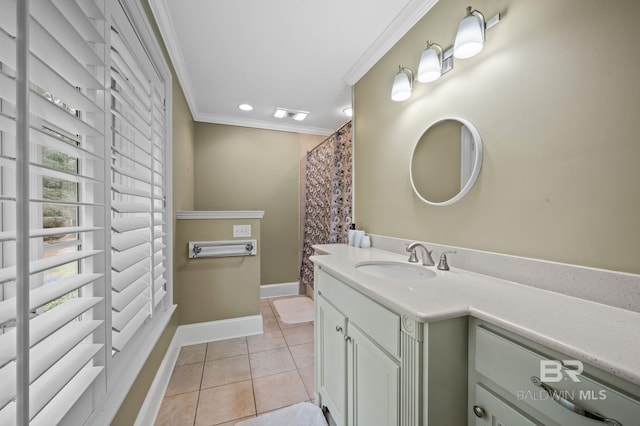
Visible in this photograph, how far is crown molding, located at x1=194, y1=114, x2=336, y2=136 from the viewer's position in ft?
10.5

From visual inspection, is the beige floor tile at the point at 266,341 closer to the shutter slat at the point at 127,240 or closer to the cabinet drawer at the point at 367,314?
the cabinet drawer at the point at 367,314

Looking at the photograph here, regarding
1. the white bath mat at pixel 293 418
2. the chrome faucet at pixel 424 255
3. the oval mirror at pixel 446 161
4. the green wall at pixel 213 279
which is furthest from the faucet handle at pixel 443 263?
the green wall at pixel 213 279

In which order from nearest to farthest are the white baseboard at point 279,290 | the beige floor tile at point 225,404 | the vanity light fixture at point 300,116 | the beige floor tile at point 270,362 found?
the beige floor tile at point 225,404
the beige floor tile at point 270,362
the vanity light fixture at point 300,116
the white baseboard at point 279,290

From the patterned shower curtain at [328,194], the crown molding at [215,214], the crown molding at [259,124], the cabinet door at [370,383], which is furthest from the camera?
the crown molding at [259,124]

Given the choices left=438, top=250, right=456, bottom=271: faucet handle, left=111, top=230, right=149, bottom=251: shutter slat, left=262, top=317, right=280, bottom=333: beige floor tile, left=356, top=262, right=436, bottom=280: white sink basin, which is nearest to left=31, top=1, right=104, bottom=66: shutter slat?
left=111, top=230, right=149, bottom=251: shutter slat

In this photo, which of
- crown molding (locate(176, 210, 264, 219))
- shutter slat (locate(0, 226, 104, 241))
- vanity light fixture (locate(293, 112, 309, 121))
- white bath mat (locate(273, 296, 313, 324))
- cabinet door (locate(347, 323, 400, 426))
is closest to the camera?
shutter slat (locate(0, 226, 104, 241))

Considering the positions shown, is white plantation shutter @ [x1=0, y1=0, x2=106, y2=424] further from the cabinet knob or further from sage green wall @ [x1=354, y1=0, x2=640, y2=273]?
sage green wall @ [x1=354, y1=0, x2=640, y2=273]

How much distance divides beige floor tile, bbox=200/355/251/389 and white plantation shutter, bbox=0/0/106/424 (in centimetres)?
114

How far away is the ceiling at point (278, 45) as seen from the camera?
1534mm

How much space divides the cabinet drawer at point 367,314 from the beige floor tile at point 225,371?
41.7 inches

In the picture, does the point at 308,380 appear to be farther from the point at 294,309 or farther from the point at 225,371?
the point at 294,309

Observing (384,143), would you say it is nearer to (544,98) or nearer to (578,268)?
(544,98)

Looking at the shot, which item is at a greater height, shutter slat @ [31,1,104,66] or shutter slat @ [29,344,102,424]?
shutter slat @ [31,1,104,66]

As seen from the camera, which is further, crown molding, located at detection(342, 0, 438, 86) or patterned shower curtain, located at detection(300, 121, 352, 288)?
patterned shower curtain, located at detection(300, 121, 352, 288)
